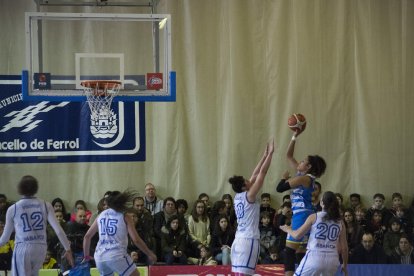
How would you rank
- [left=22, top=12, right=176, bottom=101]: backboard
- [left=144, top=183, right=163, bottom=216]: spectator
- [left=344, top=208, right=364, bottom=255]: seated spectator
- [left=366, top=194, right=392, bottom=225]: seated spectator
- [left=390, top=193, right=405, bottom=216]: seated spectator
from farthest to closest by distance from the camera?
[left=390, top=193, right=405, bottom=216]: seated spectator
[left=366, top=194, right=392, bottom=225]: seated spectator
[left=144, top=183, right=163, bottom=216]: spectator
[left=344, top=208, right=364, bottom=255]: seated spectator
[left=22, top=12, right=176, bottom=101]: backboard

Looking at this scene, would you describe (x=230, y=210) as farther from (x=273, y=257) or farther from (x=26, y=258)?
(x=26, y=258)

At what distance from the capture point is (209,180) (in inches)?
590

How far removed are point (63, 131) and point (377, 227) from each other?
640 cm

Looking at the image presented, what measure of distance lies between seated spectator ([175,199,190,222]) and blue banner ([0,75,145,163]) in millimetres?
1357

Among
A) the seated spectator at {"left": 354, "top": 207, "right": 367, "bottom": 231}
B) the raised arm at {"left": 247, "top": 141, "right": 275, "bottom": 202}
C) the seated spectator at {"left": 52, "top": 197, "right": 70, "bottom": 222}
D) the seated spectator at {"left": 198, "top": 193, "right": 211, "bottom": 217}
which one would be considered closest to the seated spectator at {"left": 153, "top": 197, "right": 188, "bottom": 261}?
the seated spectator at {"left": 198, "top": 193, "right": 211, "bottom": 217}

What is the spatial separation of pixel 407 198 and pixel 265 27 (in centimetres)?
467

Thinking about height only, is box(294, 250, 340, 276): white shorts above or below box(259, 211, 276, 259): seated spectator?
above

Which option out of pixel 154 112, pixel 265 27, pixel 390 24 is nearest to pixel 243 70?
pixel 265 27

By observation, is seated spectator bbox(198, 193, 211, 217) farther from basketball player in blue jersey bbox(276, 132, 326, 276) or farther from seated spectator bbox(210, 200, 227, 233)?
basketball player in blue jersey bbox(276, 132, 326, 276)

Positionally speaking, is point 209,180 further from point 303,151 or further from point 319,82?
point 319,82

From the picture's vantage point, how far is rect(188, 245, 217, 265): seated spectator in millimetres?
12688

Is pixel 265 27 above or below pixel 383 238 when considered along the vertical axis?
above

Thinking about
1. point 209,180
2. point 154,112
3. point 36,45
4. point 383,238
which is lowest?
point 383,238

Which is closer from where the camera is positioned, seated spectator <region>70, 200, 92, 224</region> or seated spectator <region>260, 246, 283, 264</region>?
seated spectator <region>260, 246, 283, 264</region>
